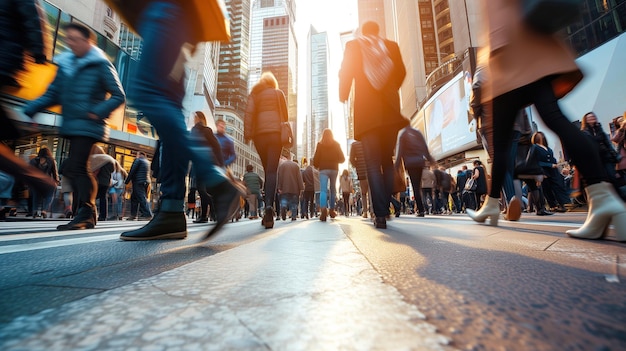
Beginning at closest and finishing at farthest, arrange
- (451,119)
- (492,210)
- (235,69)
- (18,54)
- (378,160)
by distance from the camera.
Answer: (18,54) → (492,210) → (378,160) → (451,119) → (235,69)

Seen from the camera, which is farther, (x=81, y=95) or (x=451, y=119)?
(x=451, y=119)

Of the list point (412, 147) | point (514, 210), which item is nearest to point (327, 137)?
point (412, 147)

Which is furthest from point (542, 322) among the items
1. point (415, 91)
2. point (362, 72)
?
point (415, 91)

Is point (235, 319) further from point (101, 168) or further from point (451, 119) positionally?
point (451, 119)

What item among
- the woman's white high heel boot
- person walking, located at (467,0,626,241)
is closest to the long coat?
person walking, located at (467,0,626,241)

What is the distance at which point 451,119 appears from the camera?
81.8 feet

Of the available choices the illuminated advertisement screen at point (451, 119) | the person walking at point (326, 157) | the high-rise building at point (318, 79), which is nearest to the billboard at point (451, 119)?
the illuminated advertisement screen at point (451, 119)

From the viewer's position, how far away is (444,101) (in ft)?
84.7

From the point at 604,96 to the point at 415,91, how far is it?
24.2 m

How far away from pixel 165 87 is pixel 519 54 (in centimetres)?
200

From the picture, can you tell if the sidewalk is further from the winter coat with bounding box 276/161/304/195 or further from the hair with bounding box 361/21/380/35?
the winter coat with bounding box 276/161/304/195

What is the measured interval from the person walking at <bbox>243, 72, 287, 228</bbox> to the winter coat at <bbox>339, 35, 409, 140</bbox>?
1.01 meters

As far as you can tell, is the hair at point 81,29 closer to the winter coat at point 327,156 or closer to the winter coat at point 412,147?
the winter coat at point 327,156

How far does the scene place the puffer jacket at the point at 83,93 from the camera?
2414mm
